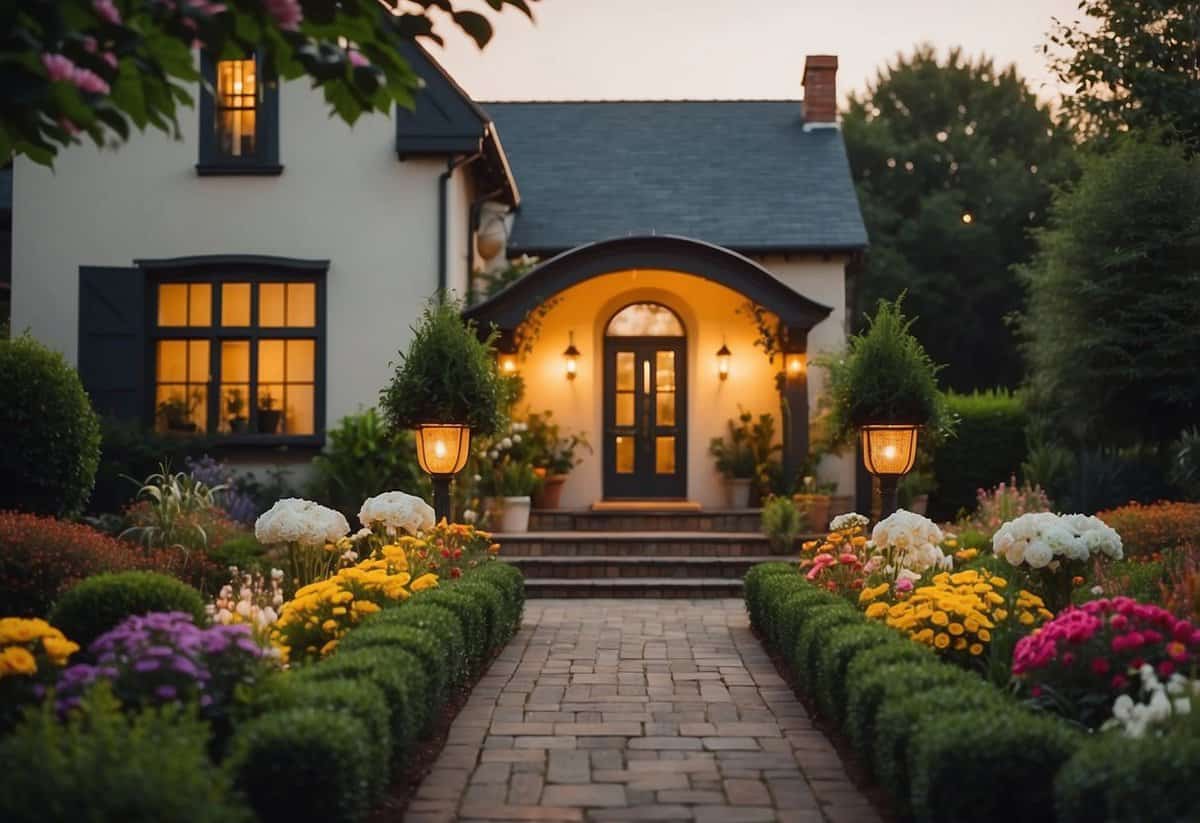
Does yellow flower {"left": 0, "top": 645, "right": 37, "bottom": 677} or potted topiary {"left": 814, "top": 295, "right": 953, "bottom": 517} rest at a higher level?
potted topiary {"left": 814, "top": 295, "right": 953, "bottom": 517}

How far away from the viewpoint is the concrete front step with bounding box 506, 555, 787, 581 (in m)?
13.4

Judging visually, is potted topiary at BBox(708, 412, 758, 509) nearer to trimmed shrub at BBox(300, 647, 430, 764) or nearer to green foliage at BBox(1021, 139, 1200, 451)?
green foliage at BBox(1021, 139, 1200, 451)

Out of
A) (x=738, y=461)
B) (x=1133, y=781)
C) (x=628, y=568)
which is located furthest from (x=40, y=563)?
(x=738, y=461)

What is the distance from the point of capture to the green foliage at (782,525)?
13.8 m

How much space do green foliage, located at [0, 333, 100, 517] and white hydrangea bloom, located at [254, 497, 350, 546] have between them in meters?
2.11

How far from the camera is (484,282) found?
16.0 metres

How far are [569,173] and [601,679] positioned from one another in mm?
11851

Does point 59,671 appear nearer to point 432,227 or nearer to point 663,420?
point 432,227

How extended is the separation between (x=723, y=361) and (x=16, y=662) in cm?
1241

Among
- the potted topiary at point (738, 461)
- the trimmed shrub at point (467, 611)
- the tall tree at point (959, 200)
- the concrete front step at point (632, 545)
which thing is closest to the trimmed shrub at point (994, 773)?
the trimmed shrub at point (467, 611)

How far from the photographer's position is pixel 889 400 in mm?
10281

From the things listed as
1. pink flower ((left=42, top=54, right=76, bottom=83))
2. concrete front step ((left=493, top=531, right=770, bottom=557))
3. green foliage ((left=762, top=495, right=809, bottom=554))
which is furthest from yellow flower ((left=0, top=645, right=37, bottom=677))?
green foliage ((left=762, top=495, right=809, bottom=554))

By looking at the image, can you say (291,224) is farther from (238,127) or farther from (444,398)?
(444,398)

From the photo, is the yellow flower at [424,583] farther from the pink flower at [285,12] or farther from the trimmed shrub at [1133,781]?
the trimmed shrub at [1133,781]
